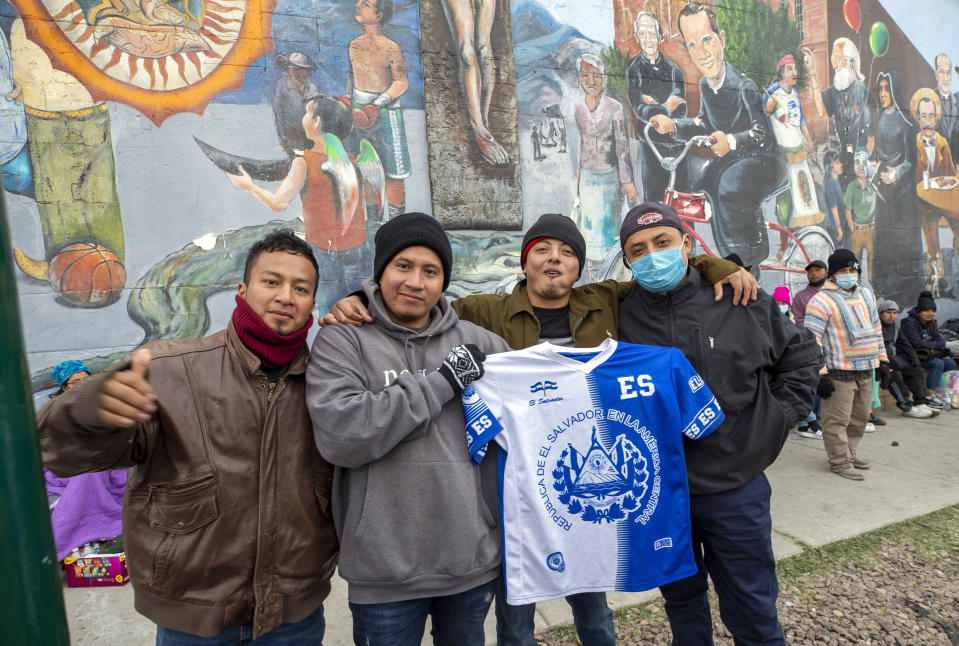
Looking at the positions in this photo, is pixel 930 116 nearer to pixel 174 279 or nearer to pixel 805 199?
pixel 805 199

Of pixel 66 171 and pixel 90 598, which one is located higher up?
pixel 66 171

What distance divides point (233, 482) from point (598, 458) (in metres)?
1.30

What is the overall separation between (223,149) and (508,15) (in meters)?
3.73

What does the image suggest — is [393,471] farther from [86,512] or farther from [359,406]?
[86,512]

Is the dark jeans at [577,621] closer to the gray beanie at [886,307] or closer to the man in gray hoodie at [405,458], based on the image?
the man in gray hoodie at [405,458]

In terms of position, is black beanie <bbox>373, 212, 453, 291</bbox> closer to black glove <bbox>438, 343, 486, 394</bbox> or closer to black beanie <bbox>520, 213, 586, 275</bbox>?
black glove <bbox>438, 343, 486, 394</bbox>

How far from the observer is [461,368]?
1671 mm

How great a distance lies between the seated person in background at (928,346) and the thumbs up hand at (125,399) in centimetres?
984

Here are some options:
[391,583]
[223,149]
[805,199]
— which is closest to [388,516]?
[391,583]

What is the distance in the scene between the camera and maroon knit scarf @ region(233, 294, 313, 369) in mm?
1584

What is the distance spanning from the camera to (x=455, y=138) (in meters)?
5.95

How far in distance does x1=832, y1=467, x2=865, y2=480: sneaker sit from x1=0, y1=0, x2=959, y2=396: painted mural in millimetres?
2320

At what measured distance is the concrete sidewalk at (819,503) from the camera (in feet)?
9.51

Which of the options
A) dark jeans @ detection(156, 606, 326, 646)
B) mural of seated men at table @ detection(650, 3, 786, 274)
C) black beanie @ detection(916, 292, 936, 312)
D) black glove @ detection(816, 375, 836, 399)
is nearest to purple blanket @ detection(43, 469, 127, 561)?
dark jeans @ detection(156, 606, 326, 646)
